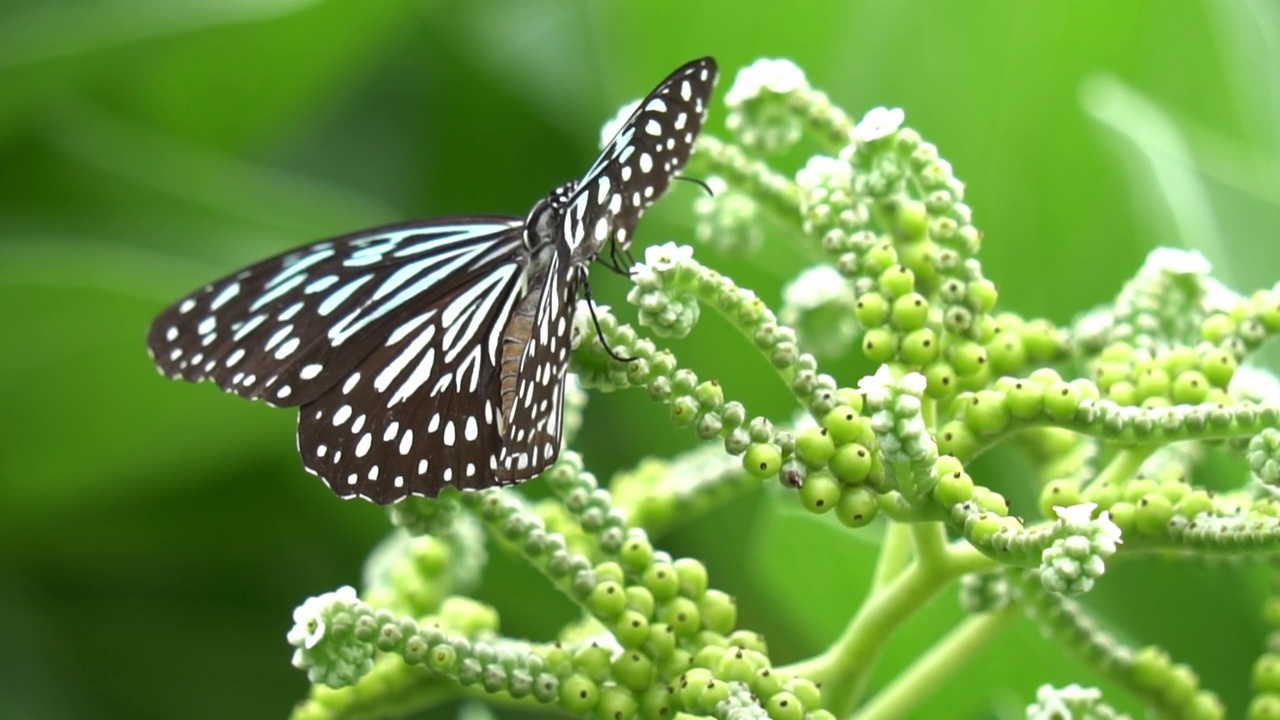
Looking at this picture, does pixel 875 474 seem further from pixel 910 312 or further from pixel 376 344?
pixel 376 344

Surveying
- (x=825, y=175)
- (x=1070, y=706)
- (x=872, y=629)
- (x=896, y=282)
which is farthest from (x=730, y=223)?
(x=1070, y=706)

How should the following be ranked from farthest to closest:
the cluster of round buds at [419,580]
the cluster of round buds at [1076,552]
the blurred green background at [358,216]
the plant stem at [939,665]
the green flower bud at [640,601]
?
the blurred green background at [358,216] < the cluster of round buds at [419,580] < the plant stem at [939,665] < the green flower bud at [640,601] < the cluster of round buds at [1076,552]

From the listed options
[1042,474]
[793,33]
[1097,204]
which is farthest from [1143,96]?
[1042,474]

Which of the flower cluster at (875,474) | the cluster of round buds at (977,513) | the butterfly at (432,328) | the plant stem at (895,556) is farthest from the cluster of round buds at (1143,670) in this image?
the butterfly at (432,328)

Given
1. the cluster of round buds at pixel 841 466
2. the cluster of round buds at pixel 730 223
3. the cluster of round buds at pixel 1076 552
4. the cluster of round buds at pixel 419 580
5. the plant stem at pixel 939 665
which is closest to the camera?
the cluster of round buds at pixel 1076 552

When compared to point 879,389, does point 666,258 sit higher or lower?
higher

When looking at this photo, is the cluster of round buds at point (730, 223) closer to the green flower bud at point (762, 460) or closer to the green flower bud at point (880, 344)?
the green flower bud at point (880, 344)
